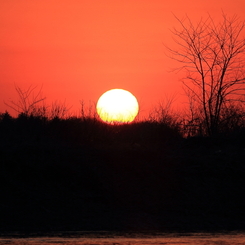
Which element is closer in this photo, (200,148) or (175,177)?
(175,177)

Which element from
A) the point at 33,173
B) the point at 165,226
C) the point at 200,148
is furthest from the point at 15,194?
the point at 200,148

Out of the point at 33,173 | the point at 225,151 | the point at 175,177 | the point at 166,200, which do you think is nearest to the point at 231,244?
the point at 166,200

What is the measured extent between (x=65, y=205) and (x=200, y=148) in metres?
6.30

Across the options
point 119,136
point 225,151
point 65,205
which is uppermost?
point 119,136

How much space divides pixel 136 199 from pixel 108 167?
179 cm

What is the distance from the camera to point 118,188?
11492 millimetres

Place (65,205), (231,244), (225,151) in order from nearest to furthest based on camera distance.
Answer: (231,244) → (65,205) → (225,151)

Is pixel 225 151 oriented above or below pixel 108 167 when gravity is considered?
above

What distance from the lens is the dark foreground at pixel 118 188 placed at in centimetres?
948

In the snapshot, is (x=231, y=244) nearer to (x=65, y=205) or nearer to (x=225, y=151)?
(x=65, y=205)

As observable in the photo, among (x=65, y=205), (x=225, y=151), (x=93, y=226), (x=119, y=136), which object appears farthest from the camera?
(x=119, y=136)

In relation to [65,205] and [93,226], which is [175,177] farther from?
[93,226]

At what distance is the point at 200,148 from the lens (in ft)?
51.6

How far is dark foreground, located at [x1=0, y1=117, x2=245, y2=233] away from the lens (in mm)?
9484
